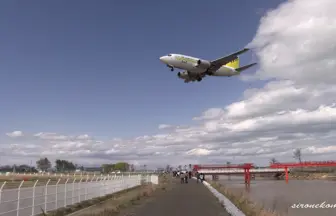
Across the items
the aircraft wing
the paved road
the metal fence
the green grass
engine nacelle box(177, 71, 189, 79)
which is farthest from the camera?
engine nacelle box(177, 71, 189, 79)

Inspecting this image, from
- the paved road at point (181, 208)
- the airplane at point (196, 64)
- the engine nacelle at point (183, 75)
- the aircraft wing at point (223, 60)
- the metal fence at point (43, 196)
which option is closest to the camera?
the metal fence at point (43, 196)

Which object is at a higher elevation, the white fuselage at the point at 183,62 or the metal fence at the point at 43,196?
the white fuselage at the point at 183,62

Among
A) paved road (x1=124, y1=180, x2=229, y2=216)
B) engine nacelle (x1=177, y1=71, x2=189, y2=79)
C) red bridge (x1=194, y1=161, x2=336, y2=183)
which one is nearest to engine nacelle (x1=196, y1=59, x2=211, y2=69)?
engine nacelle (x1=177, y1=71, x2=189, y2=79)

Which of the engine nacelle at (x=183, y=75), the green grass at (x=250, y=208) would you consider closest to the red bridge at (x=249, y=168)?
the engine nacelle at (x=183, y=75)

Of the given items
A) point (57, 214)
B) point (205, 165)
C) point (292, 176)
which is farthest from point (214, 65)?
point (292, 176)

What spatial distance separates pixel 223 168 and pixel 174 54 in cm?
8654

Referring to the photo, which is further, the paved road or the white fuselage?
the white fuselage

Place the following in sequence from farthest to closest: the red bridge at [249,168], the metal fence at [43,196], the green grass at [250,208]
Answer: the red bridge at [249,168], the green grass at [250,208], the metal fence at [43,196]

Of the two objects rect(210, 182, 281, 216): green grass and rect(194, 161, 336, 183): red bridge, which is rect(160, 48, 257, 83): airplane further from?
rect(194, 161, 336, 183): red bridge

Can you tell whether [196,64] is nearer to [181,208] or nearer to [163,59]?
[163,59]

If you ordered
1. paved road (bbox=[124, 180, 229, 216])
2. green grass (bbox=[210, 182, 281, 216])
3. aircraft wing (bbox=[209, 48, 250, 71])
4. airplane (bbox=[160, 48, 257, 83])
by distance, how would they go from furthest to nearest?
airplane (bbox=[160, 48, 257, 83])
aircraft wing (bbox=[209, 48, 250, 71])
green grass (bbox=[210, 182, 281, 216])
paved road (bbox=[124, 180, 229, 216])

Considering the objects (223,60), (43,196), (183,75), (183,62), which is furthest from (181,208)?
(183,75)

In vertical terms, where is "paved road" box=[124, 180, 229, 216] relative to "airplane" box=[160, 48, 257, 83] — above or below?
below

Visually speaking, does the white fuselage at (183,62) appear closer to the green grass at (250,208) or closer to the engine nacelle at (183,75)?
the engine nacelle at (183,75)
